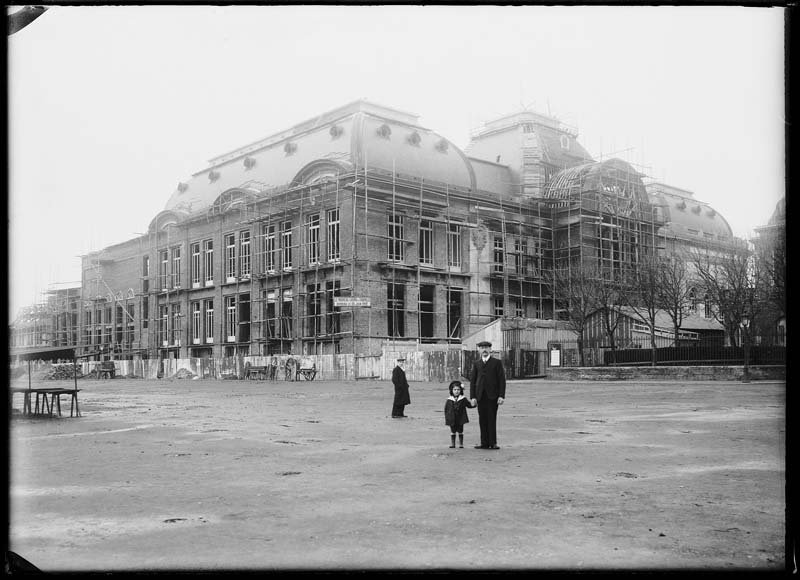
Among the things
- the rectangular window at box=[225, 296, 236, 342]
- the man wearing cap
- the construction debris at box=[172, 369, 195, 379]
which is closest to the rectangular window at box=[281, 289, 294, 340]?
the rectangular window at box=[225, 296, 236, 342]

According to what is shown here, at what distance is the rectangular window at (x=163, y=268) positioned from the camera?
5584 centimetres

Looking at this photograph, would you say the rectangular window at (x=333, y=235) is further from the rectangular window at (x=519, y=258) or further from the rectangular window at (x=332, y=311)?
the rectangular window at (x=519, y=258)

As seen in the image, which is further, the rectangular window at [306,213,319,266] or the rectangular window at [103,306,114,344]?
the rectangular window at [103,306,114,344]

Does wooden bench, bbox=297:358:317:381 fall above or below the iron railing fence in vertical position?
below

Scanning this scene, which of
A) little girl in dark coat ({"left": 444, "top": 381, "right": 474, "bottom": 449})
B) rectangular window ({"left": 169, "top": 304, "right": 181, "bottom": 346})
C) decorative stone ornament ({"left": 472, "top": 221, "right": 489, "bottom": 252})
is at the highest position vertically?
decorative stone ornament ({"left": 472, "top": 221, "right": 489, "bottom": 252})

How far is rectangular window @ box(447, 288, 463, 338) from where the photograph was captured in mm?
43656

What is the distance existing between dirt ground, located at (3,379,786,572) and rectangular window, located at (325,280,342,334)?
24.9 meters

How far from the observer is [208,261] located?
5197 centimetres

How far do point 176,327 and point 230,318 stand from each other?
6.58 m

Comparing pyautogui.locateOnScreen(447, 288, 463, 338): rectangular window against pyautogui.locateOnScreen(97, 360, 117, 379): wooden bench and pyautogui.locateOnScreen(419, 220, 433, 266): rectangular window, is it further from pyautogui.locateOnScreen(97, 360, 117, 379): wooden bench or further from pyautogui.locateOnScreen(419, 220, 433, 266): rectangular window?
pyautogui.locateOnScreen(97, 360, 117, 379): wooden bench

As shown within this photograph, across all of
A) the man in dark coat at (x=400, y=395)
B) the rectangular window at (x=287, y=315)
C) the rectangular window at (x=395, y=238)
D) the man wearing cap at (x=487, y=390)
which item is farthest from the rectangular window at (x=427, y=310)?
the man wearing cap at (x=487, y=390)

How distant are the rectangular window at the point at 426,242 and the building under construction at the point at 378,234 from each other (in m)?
0.07

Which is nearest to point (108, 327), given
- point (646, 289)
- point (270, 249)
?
point (270, 249)

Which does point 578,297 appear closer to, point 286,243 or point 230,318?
point 286,243
